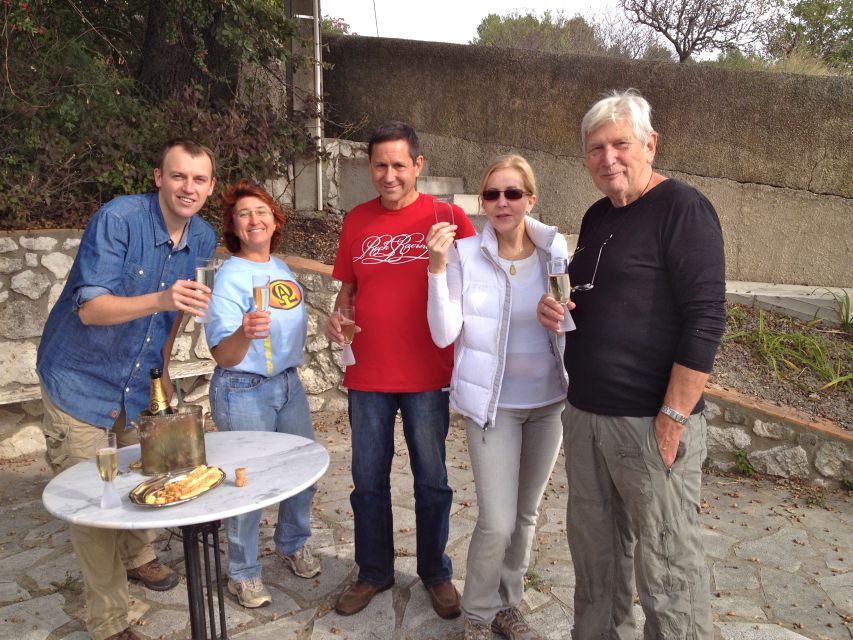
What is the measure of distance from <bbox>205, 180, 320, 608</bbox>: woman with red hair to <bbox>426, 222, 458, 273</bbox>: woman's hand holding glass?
2.71ft

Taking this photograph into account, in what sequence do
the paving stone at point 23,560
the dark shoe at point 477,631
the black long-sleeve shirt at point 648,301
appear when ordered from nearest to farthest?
the black long-sleeve shirt at point 648,301, the dark shoe at point 477,631, the paving stone at point 23,560

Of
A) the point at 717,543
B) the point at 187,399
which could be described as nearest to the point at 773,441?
the point at 717,543

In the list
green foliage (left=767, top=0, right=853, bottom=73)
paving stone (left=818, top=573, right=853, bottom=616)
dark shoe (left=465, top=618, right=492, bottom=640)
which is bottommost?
paving stone (left=818, top=573, right=853, bottom=616)

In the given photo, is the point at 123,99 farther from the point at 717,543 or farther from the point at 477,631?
the point at 717,543

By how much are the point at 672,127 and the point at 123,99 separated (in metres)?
5.12

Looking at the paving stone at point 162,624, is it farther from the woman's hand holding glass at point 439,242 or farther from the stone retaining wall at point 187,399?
the stone retaining wall at point 187,399

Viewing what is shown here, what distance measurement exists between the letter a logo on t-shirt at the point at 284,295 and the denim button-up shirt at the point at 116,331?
1.29 feet

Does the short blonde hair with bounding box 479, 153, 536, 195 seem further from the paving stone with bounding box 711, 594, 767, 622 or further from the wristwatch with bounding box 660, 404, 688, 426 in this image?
the paving stone with bounding box 711, 594, 767, 622

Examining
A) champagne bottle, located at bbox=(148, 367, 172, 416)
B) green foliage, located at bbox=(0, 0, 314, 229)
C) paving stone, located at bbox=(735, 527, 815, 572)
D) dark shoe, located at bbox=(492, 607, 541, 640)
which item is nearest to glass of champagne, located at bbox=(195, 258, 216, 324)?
champagne bottle, located at bbox=(148, 367, 172, 416)

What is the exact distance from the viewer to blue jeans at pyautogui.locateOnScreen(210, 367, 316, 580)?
3.05 metres

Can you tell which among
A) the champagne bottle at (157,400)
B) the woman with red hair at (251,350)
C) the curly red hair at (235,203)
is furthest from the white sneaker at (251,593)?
the curly red hair at (235,203)

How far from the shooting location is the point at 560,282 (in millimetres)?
2352

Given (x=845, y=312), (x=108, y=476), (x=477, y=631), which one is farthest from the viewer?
(x=845, y=312)

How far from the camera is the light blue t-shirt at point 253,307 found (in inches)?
117
